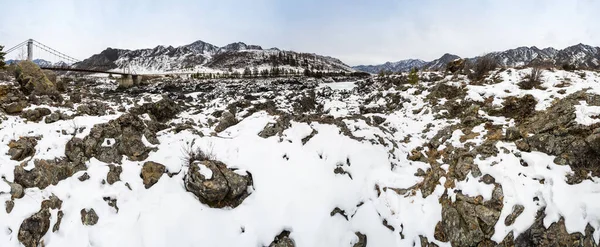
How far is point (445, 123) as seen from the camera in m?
12.4

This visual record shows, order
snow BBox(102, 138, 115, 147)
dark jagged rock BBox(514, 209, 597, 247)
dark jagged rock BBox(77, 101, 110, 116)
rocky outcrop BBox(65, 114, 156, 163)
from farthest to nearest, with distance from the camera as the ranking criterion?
1. dark jagged rock BBox(77, 101, 110, 116)
2. snow BBox(102, 138, 115, 147)
3. rocky outcrop BBox(65, 114, 156, 163)
4. dark jagged rock BBox(514, 209, 597, 247)

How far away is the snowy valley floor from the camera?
6.44 meters

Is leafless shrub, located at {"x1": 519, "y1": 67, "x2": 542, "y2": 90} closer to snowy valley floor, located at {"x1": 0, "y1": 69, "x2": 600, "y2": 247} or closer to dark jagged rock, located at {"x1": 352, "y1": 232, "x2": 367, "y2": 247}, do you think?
snowy valley floor, located at {"x1": 0, "y1": 69, "x2": 600, "y2": 247}

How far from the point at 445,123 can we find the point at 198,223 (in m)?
10.9

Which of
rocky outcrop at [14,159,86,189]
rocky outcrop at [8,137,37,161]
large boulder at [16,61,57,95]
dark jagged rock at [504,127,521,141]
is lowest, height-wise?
rocky outcrop at [14,159,86,189]

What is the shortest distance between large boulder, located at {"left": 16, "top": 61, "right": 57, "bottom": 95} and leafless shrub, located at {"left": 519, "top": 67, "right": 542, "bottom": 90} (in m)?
Answer: 23.7

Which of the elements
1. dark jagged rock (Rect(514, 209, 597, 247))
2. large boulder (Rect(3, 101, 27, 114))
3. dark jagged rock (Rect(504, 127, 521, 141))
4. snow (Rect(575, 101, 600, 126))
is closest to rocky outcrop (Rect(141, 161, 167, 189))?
large boulder (Rect(3, 101, 27, 114))

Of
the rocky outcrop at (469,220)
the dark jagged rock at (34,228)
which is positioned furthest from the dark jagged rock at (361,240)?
the dark jagged rock at (34,228)

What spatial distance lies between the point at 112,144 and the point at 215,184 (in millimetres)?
4100

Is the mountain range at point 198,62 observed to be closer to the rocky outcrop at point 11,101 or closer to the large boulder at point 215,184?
the rocky outcrop at point 11,101

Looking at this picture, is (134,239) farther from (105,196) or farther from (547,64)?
(547,64)

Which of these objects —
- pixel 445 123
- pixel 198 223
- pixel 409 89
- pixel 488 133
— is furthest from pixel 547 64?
pixel 198 223

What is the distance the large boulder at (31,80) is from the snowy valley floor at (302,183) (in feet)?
17.3

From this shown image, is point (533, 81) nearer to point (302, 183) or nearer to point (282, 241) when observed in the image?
point (302, 183)
